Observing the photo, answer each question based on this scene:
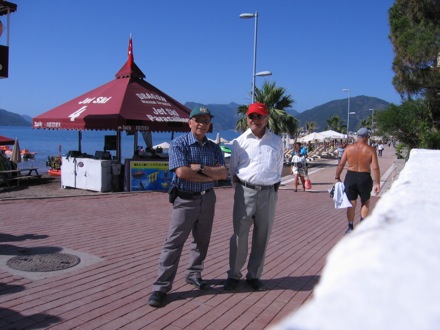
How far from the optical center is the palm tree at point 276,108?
85.8 ft

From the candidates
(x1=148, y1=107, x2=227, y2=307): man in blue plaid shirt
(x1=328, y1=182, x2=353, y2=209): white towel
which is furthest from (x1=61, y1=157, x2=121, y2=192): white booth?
(x1=148, y1=107, x2=227, y2=307): man in blue plaid shirt

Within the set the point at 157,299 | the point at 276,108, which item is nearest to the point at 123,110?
the point at 157,299

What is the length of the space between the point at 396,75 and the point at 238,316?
1195 centimetres

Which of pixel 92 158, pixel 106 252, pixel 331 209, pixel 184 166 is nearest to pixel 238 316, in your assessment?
pixel 184 166

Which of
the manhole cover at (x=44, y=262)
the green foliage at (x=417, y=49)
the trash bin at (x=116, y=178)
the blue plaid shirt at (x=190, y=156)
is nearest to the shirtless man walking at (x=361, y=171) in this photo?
the blue plaid shirt at (x=190, y=156)

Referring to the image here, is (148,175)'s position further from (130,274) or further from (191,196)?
(191,196)

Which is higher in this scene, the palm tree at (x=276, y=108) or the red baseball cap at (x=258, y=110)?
the palm tree at (x=276, y=108)

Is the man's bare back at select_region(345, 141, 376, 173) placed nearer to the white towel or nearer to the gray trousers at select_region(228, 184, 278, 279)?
the white towel

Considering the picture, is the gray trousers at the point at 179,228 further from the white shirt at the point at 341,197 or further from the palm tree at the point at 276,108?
the palm tree at the point at 276,108

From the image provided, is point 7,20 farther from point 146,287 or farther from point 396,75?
point 396,75

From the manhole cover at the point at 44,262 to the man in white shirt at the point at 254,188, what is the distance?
80.5 inches

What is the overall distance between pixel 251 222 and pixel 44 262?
8.58 ft

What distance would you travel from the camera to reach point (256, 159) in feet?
13.4

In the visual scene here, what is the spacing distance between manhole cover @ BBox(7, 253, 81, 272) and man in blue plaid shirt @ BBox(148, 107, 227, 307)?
1.60 meters
